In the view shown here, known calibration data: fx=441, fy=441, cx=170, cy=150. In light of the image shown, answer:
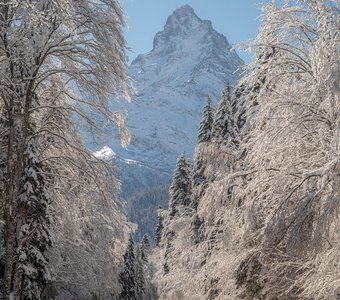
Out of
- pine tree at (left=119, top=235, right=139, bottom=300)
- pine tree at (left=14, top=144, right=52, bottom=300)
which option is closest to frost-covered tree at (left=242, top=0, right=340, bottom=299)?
pine tree at (left=14, top=144, right=52, bottom=300)

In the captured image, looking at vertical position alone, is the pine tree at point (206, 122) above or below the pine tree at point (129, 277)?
above

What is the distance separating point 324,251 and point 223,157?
6.03m

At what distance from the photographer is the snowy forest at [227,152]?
5.06m

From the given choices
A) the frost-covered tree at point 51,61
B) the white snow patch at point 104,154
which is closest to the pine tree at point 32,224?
the frost-covered tree at point 51,61

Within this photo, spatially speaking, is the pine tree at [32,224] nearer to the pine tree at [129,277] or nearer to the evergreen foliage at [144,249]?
the pine tree at [129,277]

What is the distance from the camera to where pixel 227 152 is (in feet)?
32.8

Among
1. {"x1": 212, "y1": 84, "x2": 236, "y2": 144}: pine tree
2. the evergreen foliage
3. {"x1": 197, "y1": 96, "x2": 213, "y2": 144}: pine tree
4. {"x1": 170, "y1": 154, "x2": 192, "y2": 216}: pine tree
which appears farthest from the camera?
the evergreen foliage

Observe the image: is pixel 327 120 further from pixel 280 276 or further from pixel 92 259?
pixel 92 259

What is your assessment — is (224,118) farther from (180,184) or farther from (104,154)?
(180,184)

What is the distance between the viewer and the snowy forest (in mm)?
5059

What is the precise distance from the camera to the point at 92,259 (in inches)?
432

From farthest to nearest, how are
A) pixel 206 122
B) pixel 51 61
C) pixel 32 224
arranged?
pixel 206 122, pixel 32 224, pixel 51 61

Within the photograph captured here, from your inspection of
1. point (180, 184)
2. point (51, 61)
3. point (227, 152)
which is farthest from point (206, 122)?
point (51, 61)

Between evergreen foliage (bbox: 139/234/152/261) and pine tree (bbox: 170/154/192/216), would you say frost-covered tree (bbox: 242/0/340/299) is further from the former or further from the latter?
evergreen foliage (bbox: 139/234/152/261)
